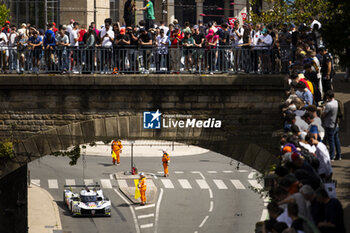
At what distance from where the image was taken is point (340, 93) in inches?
1152

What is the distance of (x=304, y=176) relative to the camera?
11.6 metres

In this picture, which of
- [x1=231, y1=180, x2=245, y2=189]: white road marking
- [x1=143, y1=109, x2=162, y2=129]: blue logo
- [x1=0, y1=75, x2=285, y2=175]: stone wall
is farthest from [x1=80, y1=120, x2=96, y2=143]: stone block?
[x1=231, y1=180, x2=245, y2=189]: white road marking

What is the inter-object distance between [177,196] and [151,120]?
2009 centimetres

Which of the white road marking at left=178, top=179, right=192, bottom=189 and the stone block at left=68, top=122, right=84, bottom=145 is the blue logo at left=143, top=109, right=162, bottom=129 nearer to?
the stone block at left=68, top=122, right=84, bottom=145

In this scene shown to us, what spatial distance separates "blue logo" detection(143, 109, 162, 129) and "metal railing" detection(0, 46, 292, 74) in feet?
4.39

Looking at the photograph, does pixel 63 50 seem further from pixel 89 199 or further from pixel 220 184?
pixel 220 184

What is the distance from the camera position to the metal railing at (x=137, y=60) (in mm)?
24109

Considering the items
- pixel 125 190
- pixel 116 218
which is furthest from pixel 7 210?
pixel 125 190

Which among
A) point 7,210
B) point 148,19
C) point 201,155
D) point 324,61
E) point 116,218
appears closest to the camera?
point 324,61

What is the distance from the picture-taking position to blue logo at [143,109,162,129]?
2391 cm

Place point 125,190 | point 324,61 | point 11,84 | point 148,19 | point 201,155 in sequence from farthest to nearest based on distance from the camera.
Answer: point 201,155, point 125,190, point 148,19, point 11,84, point 324,61

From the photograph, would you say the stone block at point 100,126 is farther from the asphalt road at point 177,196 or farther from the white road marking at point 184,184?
the white road marking at point 184,184

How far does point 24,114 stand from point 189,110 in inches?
195

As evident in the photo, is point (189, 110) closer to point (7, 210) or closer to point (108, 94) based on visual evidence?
point (108, 94)
